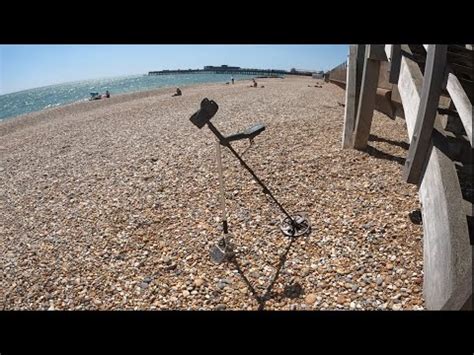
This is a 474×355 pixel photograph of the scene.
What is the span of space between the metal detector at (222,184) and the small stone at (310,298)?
1233 millimetres

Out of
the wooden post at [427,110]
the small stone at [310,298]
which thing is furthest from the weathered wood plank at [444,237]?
the small stone at [310,298]

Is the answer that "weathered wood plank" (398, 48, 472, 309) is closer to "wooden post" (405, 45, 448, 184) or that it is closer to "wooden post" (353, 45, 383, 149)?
"wooden post" (405, 45, 448, 184)

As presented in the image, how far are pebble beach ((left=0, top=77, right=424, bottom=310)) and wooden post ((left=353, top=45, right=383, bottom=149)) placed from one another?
0.38 m

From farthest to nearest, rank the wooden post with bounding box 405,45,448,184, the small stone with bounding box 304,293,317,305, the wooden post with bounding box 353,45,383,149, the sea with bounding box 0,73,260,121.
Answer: the sea with bounding box 0,73,260,121 → the wooden post with bounding box 353,45,383,149 → the small stone with bounding box 304,293,317,305 → the wooden post with bounding box 405,45,448,184

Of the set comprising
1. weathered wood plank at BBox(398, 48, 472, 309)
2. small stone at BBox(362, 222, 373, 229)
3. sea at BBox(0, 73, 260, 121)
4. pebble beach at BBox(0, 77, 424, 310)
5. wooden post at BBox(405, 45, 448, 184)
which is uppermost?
wooden post at BBox(405, 45, 448, 184)

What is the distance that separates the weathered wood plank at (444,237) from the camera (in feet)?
7.05

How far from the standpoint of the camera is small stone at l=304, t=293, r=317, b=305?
369cm

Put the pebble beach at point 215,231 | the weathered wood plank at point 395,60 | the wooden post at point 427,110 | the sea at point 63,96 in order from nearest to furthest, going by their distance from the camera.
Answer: the wooden post at point 427,110 < the pebble beach at point 215,231 < the weathered wood plank at point 395,60 < the sea at point 63,96

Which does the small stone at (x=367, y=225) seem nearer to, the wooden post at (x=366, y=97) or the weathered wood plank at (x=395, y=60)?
the weathered wood plank at (x=395, y=60)

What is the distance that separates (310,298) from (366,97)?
17.2 feet

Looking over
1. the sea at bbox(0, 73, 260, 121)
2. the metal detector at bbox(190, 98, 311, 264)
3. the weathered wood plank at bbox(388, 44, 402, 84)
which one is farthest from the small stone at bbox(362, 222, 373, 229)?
the sea at bbox(0, 73, 260, 121)

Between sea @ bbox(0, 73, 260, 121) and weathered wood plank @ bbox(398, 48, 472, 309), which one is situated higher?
weathered wood plank @ bbox(398, 48, 472, 309)
